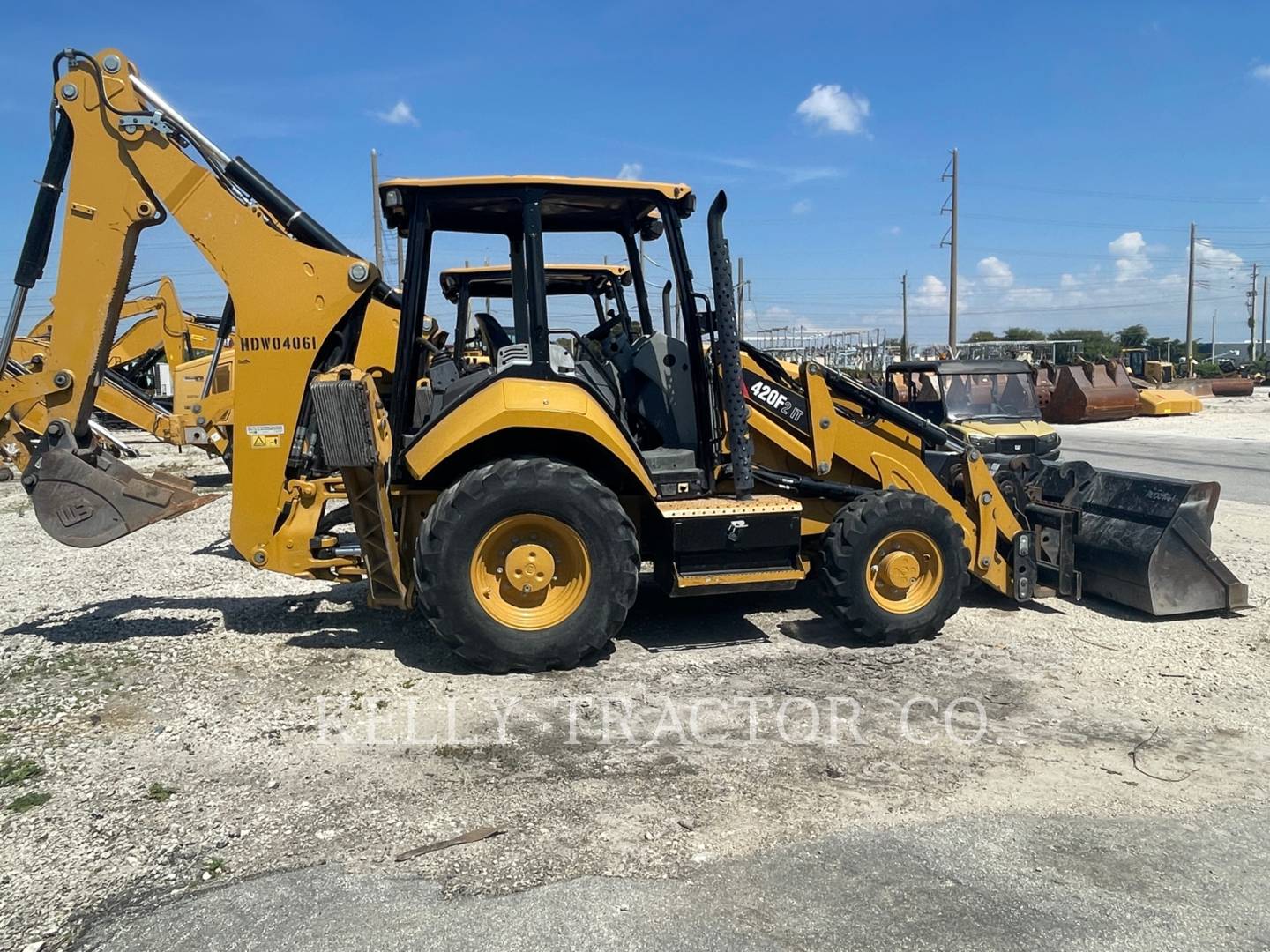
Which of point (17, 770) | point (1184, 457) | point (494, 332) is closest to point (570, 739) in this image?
point (17, 770)

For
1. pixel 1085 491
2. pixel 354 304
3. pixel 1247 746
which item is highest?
pixel 354 304

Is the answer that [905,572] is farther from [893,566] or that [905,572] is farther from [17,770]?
[17,770]

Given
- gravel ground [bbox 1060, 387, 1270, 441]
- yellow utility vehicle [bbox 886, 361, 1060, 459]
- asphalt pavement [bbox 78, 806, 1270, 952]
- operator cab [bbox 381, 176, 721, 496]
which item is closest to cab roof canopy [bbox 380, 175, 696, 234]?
operator cab [bbox 381, 176, 721, 496]

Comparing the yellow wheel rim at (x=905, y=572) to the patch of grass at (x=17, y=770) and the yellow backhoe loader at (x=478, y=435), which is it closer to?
the yellow backhoe loader at (x=478, y=435)

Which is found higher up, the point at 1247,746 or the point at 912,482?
the point at 912,482

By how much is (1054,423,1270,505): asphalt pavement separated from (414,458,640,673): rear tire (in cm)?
968

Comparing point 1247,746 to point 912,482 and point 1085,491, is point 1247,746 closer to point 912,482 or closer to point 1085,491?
point 912,482

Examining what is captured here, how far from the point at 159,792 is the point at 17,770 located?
2.45 feet

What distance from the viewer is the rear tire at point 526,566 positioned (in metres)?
5.04

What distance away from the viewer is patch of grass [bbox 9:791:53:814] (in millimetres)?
3666

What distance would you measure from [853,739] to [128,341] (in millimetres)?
15109

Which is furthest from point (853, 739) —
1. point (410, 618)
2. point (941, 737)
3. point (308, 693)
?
point (410, 618)

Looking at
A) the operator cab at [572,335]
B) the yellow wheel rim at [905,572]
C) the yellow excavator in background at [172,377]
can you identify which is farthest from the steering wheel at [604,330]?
the yellow excavator in background at [172,377]

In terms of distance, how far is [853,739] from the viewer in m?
4.34
